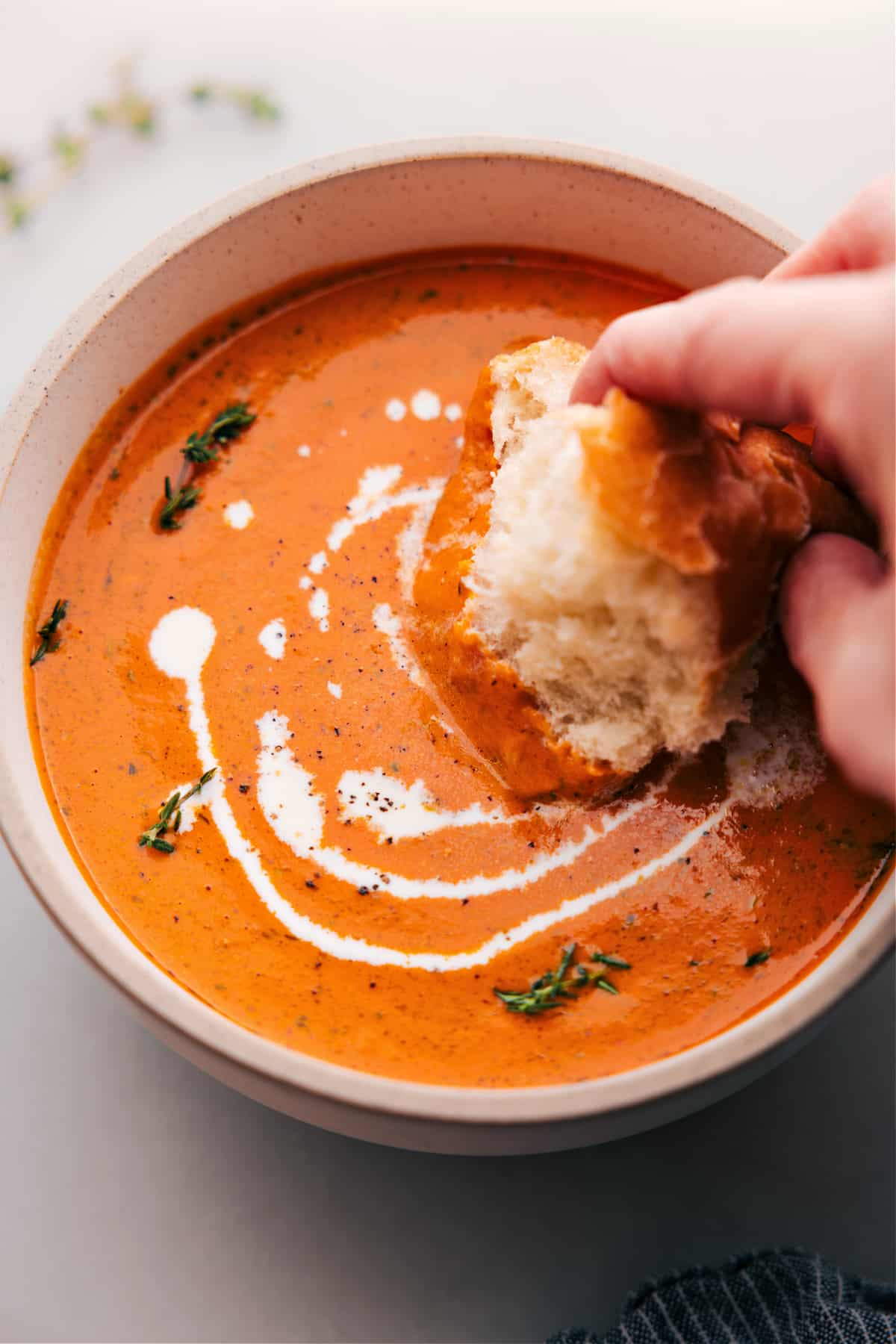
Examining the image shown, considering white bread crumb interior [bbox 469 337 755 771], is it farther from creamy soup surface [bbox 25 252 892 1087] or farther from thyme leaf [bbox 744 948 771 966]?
thyme leaf [bbox 744 948 771 966]

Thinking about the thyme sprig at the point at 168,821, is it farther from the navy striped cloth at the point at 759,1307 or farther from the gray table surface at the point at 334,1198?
the navy striped cloth at the point at 759,1307

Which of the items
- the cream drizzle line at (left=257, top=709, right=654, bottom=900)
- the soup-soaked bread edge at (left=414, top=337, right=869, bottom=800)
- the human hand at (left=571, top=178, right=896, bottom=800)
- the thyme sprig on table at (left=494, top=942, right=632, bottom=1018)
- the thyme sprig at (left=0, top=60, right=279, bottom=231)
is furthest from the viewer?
the thyme sprig at (left=0, top=60, right=279, bottom=231)

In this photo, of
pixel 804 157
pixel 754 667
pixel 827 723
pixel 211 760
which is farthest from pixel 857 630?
pixel 804 157

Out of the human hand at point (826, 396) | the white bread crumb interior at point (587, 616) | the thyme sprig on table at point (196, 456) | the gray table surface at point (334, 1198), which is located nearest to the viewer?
the human hand at point (826, 396)

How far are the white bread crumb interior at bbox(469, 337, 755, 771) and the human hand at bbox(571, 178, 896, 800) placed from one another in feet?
0.43

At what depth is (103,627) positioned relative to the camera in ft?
7.83

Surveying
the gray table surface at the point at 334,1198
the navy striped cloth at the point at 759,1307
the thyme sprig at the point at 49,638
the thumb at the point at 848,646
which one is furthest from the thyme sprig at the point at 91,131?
the navy striped cloth at the point at 759,1307

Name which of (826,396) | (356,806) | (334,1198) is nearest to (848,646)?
(826,396)

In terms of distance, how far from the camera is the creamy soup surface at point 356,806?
6.86 ft

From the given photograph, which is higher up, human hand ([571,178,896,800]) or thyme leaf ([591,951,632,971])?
human hand ([571,178,896,800])

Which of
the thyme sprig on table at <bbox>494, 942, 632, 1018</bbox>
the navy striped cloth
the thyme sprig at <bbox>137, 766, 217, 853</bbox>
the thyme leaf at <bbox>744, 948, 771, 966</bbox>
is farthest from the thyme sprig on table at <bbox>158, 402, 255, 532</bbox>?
the navy striped cloth

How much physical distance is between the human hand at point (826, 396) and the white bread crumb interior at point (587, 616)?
0.13 metres

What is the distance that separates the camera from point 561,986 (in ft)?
6.75

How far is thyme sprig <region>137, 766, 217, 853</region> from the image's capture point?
7.20ft
